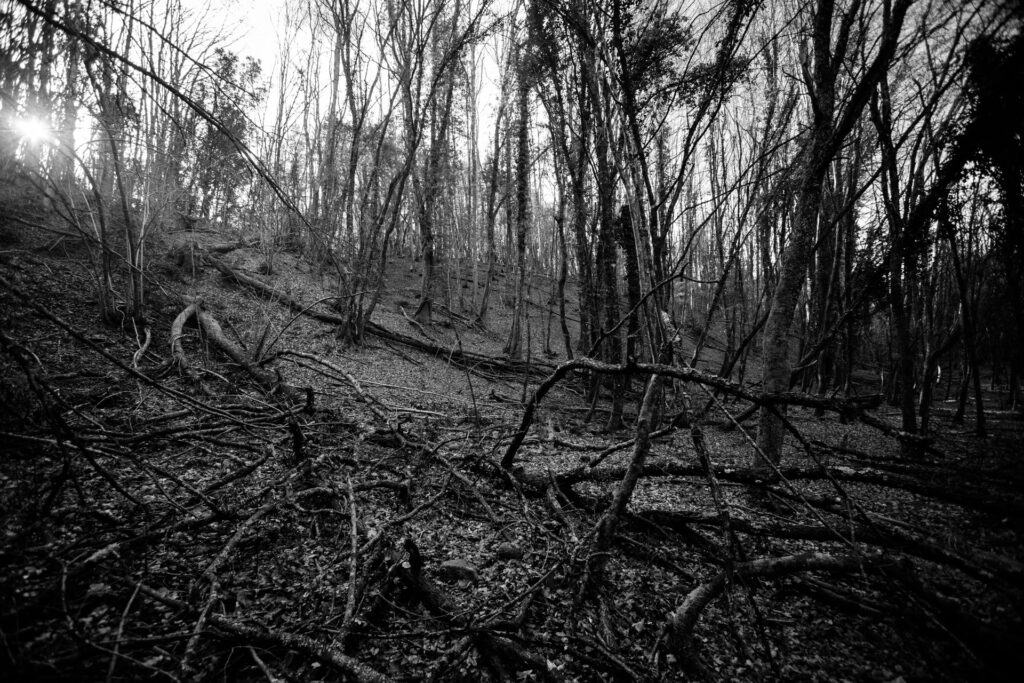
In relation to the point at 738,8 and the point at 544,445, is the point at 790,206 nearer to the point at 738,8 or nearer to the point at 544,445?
the point at 738,8

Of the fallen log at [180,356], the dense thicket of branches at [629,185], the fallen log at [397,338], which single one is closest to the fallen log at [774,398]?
the dense thicket of branches at [629,185]

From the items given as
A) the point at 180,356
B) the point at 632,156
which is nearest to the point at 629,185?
the point at 632,156

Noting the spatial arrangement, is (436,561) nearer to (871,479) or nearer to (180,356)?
(871,479)

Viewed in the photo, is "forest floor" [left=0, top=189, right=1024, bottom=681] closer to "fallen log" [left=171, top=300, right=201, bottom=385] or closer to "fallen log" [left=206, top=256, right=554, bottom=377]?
"fallen log" [left=171, top=300, right=201, bottom=385]

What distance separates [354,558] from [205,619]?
68 centimetres

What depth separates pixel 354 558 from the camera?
227cm

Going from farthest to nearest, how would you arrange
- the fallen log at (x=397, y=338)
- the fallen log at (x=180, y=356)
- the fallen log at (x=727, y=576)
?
the fallen log at (x=397, y=338) → the fallen log at (x=180, y=356) → the fallen log at (x=727, y=576)

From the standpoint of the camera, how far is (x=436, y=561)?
2.88 metres

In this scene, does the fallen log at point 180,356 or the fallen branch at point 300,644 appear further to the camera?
the fallen log at point 180,356

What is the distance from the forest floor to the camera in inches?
66.8

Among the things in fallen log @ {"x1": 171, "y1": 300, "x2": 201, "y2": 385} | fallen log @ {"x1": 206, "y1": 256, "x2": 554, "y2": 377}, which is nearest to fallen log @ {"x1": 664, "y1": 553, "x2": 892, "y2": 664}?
fallen log @ {"x1": 171, "y1": 300, "x2": 201, "y2": 385}

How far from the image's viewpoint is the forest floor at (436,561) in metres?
1.70

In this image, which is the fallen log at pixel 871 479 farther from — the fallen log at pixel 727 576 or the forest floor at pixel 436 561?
the fallen log at pixel 727 576

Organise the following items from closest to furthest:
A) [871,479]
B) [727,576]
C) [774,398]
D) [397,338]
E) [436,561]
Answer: [774,398], [727,576], [871,479], [436,561], [397,338]
